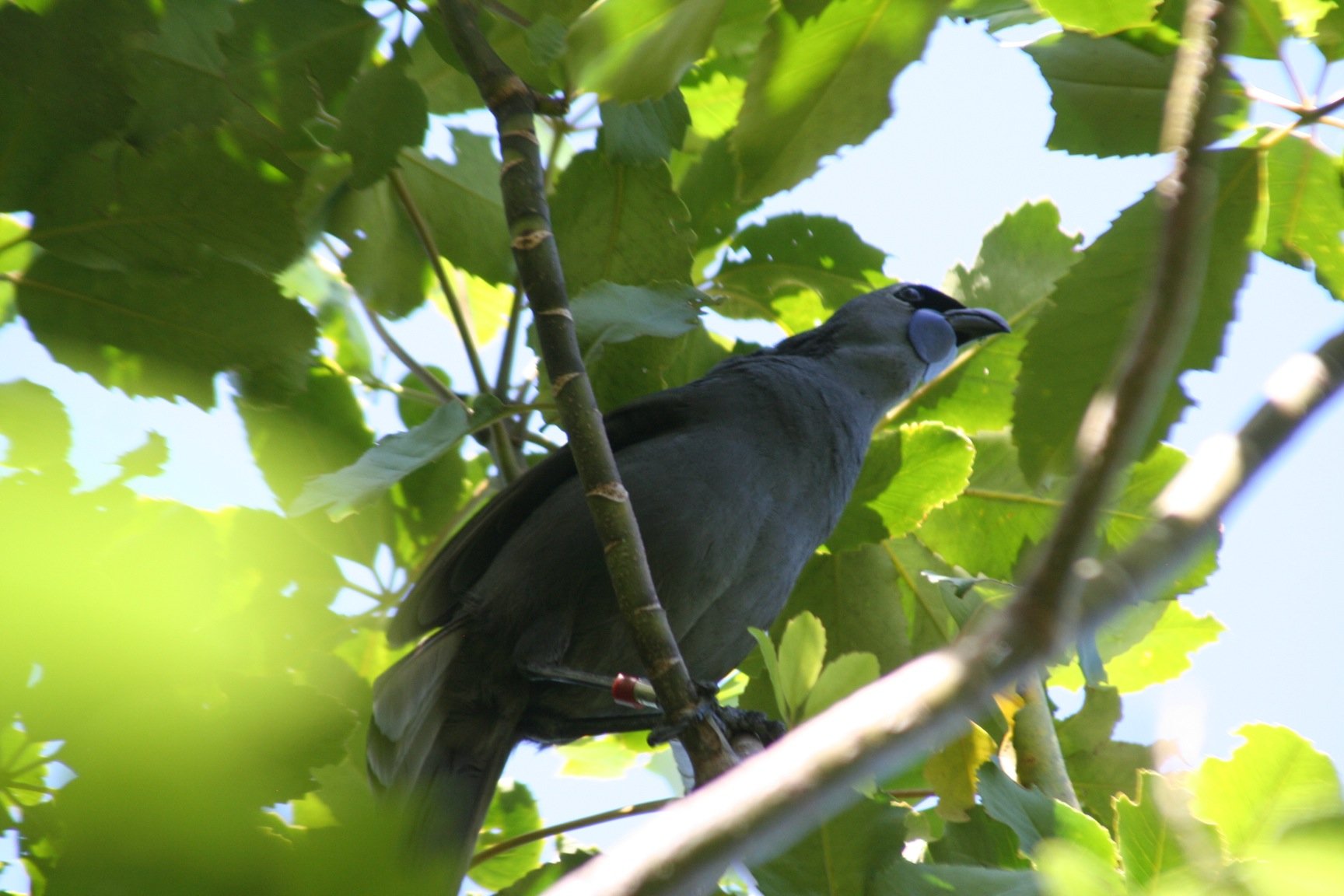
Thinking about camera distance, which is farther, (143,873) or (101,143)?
(101,143)

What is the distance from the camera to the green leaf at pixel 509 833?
3062 millimetres

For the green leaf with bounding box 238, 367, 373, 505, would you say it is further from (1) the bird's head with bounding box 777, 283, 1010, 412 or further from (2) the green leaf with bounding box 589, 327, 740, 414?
(1) the bird's head with bounding box 777, 283, 1010, 412

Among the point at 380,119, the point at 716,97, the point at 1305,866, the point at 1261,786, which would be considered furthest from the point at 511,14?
the point at 1305,866

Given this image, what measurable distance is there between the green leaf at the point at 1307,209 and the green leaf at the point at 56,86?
2.09m

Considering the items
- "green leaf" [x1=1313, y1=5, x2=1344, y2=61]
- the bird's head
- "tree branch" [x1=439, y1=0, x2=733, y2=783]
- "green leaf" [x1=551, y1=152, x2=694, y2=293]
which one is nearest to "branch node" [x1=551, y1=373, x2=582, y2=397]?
"tree branch" [x1=439, y1=0, x2=733, y2=783]

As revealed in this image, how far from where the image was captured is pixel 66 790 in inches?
50.5

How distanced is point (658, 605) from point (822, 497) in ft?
3.71

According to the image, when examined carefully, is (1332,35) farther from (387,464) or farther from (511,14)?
(387,464)

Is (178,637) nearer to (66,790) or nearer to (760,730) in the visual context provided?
(66,790)

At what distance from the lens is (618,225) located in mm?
2678

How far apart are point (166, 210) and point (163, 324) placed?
0.23m

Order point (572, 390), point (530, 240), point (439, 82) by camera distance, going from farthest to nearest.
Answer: point (439, 82) < point (530, 240) < point (572, 390)

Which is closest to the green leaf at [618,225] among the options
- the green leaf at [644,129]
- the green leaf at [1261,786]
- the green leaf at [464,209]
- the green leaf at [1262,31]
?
the green leaf at [644,129]

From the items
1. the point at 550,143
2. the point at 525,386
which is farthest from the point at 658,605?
the point at 550,143
